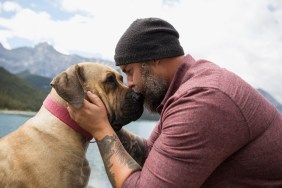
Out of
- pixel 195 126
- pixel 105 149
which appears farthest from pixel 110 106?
pixel 195 126

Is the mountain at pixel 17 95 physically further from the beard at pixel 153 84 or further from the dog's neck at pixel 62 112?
the beard at pixel 153 84

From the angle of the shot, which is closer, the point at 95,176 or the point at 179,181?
the point at 179,181

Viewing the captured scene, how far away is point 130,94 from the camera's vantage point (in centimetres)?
471

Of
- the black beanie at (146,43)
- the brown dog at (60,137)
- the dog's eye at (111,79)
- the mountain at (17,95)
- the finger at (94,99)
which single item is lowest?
the mountain at (17,95)

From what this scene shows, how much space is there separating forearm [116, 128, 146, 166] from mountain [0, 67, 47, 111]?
423 feet

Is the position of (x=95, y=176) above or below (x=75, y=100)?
below

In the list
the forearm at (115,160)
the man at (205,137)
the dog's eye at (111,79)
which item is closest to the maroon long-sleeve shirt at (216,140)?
the man at (205,137)

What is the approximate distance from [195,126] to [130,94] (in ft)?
4.61

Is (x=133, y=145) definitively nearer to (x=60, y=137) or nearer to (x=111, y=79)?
(x=111, y=79)

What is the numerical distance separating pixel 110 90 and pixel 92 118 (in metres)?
0.57

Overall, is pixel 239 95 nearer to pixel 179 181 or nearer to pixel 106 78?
pixel 179 181

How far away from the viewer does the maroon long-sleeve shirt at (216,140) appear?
3.43 metres

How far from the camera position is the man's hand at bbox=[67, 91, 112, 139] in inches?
164

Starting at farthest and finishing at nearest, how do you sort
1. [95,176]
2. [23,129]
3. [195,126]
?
[95,176] < [23,129] < [195,126]
